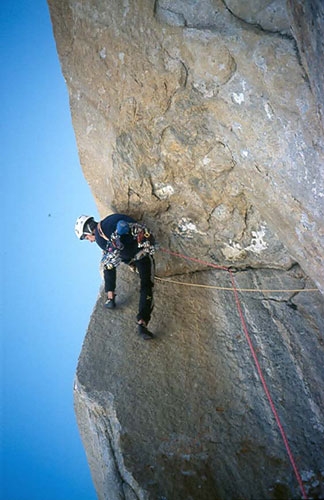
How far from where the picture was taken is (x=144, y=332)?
440cm

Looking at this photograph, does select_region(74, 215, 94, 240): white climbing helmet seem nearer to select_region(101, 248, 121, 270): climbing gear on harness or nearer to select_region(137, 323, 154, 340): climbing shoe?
select_region(101, 248, 121, 270): climbing gear on harness

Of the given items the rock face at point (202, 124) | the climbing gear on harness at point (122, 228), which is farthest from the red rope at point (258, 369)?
the climbing gear on harness at point (122, 228)

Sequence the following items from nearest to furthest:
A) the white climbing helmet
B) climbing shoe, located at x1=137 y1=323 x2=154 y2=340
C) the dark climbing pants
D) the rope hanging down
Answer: climbing shoe, located at x1=137 y1=323 x2=154 y2=340
the dark climbing pants
the rope hanging down
the white climbing helmet

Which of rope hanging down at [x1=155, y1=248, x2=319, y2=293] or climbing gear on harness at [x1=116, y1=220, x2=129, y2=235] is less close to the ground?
climbing gear on harness at [x1=116, y1=220, x2=129, y2=235]

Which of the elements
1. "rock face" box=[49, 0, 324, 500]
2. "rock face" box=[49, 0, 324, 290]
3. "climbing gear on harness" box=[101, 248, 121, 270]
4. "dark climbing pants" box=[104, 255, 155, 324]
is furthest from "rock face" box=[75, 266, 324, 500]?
"rock face" box=[49, 0, 324, 290]

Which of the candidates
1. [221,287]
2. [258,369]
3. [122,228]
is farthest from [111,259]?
[258,369]

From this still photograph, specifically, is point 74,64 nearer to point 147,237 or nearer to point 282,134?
point 147,237

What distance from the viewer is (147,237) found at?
182 inches

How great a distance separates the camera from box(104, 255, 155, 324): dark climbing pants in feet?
14.7

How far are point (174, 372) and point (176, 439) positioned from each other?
67 cm

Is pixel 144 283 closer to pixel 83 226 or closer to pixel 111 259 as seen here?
pixel 111 259

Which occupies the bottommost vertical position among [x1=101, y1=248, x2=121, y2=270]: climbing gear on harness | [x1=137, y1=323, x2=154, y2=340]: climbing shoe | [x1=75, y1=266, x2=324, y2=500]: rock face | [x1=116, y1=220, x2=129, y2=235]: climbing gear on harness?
[x1=75, y1=266, x2=324, y2=500]: rock face

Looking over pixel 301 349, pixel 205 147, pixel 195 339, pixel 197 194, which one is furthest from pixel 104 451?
pixel 205 147

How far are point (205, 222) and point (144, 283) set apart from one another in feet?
3.36
